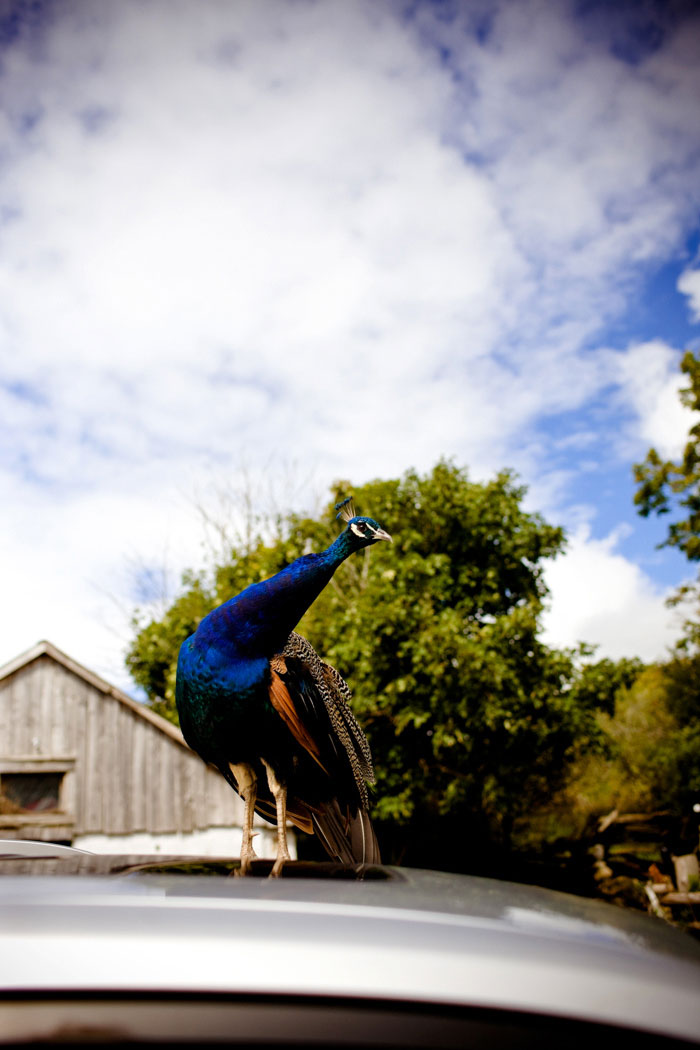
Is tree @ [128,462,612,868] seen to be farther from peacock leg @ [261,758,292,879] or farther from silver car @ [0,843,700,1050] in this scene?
silver car @ [0,843,700,1050]

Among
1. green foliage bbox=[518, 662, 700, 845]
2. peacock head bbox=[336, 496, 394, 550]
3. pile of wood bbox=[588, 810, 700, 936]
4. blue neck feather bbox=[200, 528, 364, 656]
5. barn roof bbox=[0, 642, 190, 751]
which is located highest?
barn roof bbox=[0, 642, 190, 751]

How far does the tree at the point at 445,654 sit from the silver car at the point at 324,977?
13.2m

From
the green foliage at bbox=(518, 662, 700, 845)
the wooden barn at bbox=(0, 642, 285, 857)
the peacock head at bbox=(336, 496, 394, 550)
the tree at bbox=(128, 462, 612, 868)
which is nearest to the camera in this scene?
the peacock head at bbox=(336, 496, 394, 550)

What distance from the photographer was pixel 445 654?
47.2 ft

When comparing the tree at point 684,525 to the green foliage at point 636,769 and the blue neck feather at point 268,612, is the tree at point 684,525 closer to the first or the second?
the green foliage at point 636,769

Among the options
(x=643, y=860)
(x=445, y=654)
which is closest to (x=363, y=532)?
(x=445, y=654)

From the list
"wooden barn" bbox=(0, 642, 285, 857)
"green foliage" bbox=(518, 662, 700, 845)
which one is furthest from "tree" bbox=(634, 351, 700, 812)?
"wooden barn" bbox=(0, 642, 285, 857)

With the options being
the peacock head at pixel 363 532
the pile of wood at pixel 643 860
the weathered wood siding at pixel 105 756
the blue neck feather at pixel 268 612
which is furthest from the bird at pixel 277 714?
the pile of wood at pixel 643 860

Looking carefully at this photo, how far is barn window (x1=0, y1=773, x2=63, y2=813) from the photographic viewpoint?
13.2m

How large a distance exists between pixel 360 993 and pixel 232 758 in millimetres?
1932

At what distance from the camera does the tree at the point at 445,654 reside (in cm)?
1464

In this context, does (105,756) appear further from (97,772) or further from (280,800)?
(280,800)

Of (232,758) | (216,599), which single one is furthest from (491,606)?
(232,758)

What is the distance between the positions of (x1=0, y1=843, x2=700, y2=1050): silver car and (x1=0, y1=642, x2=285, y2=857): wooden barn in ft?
41.6
